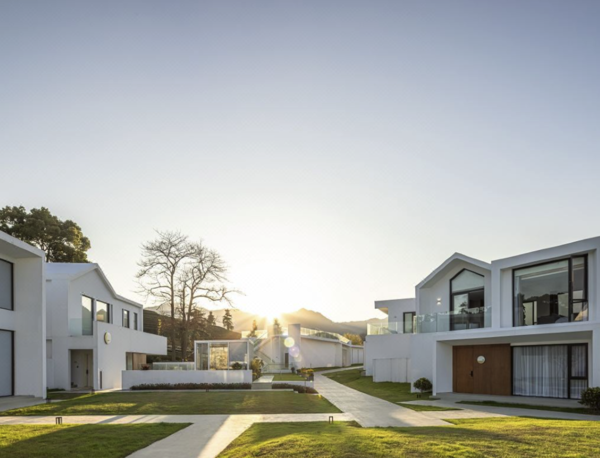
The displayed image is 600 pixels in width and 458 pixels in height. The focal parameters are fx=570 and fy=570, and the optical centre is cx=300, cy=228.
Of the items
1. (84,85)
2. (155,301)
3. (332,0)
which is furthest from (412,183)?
(155,301)

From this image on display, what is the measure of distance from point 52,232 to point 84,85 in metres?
32.2

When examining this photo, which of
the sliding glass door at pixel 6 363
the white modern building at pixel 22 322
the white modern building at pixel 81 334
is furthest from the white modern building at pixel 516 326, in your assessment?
the sliding glass door at pixel 6 363

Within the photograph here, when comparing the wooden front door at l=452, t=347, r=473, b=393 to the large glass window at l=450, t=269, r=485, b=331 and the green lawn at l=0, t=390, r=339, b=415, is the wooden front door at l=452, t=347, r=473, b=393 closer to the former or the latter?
the large glass window at l=450, t=269, r=485, b=331

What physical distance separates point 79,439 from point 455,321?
1689 cm

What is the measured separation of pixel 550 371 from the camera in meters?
21.5

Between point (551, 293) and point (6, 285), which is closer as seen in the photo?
point (551, 293)

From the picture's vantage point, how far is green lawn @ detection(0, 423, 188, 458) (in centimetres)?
Answer: 1091

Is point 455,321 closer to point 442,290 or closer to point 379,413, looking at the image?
point 442,290

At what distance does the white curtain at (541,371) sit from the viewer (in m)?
21.0

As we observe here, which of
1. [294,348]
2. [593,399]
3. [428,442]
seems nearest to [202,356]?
[593,399]

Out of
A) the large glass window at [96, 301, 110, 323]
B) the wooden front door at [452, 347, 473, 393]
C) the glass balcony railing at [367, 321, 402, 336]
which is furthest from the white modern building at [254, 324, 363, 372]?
the wooden front door at [452, 347, 473, 393]

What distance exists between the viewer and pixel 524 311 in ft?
70.3

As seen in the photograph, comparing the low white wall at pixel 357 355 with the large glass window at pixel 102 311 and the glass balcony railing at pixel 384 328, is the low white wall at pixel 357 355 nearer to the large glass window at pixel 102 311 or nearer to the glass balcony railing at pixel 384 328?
the glass balcony railing at pixel 384 328

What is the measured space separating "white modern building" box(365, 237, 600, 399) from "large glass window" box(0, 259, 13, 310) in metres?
18.1
